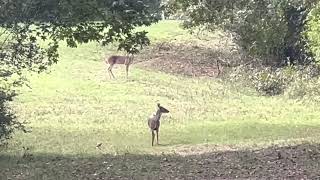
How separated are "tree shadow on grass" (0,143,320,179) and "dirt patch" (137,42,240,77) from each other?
20281 millimetres

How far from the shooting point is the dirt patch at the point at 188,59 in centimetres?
3462

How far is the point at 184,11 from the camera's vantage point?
18094 mm

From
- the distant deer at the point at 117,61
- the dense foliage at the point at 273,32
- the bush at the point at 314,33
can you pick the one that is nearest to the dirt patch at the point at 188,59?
the dense foliage at the point at 273,32

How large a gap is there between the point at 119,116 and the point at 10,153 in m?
7.03

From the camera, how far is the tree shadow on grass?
11109 millimetres

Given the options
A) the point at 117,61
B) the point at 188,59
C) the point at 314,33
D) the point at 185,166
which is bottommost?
the point at 185,166

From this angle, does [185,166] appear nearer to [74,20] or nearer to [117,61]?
[74,20]

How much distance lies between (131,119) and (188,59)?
1519cm

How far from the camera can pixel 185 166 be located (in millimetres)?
12195

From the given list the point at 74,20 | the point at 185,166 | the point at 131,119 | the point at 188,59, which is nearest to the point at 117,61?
the point at 188,59

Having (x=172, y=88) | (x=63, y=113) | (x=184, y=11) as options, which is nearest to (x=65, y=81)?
(x=172, y=88)

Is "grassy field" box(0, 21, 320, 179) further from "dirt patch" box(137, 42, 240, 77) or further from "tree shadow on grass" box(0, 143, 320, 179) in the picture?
"dirt patch" box(137, 42, 240, 77)

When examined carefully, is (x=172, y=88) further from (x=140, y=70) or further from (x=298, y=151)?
(x=298, y=151)

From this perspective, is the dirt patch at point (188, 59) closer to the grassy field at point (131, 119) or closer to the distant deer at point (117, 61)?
the grassy field at point (131, 119)
